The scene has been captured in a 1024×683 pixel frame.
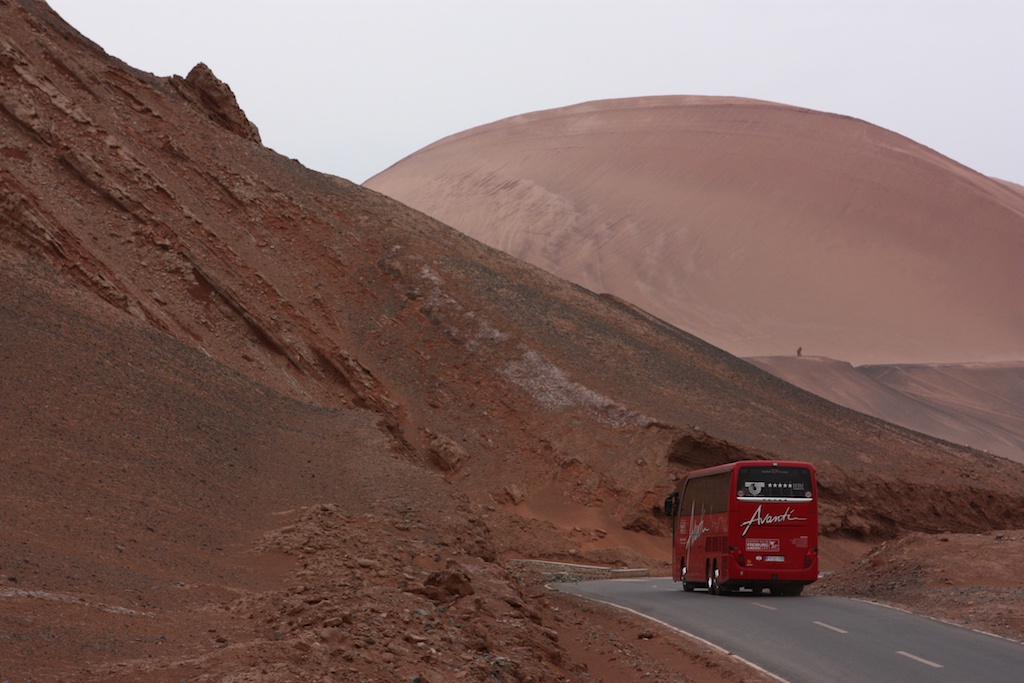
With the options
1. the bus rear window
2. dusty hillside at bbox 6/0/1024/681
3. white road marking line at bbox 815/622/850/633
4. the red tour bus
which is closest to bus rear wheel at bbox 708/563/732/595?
the red tour bus

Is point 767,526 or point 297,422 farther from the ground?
point 297,422

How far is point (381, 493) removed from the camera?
2262 cm

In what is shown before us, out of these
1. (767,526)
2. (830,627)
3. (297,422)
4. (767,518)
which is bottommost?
(830,627)

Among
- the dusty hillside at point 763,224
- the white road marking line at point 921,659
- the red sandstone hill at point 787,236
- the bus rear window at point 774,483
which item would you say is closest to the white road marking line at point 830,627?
the white road marking line at point 921,659

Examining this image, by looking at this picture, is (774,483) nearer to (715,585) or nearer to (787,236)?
Answer: (715,585)

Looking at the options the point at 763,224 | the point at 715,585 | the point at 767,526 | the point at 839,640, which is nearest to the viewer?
the point at 839,640

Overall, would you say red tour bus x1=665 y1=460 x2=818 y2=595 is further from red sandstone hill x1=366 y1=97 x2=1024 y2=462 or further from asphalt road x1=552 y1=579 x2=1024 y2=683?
red sandstone hill x1=366 y1=97 x2=1024 y2=462

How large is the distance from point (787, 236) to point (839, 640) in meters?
94.8

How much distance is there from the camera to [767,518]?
24.0 m

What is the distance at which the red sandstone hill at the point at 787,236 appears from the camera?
89.9 m

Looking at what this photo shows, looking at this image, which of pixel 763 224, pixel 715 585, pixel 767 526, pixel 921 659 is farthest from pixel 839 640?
pixel 763 224

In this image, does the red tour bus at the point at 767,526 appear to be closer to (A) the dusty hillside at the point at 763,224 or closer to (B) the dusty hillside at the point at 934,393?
(B) the dusty hillside at the point at 934,393

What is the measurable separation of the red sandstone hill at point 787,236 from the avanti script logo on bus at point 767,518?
57142 mm

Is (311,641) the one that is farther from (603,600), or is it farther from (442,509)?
(603,600)
